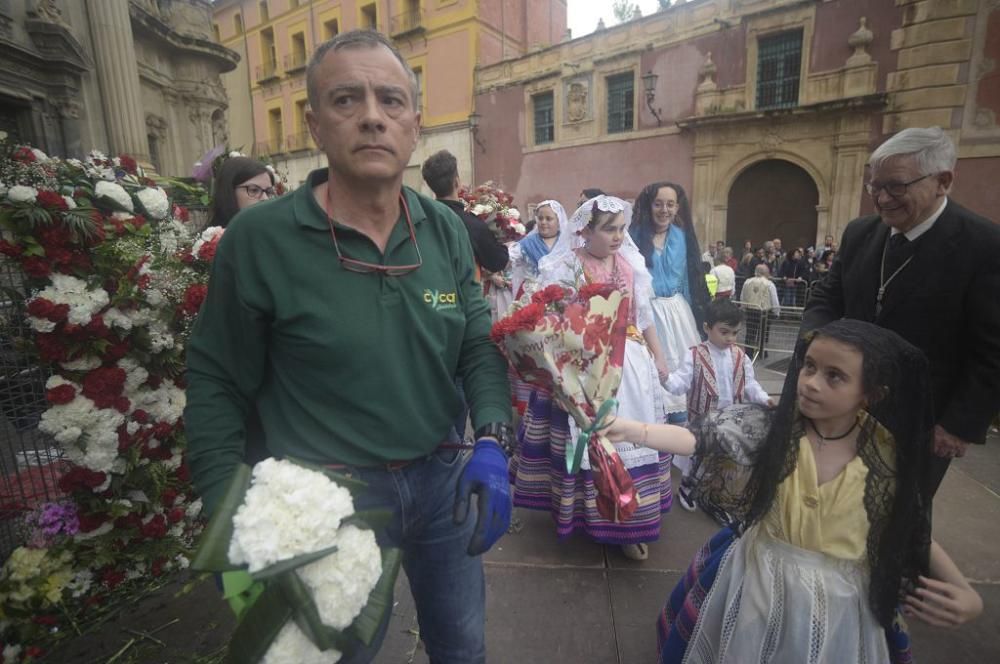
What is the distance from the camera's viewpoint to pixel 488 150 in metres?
21.2

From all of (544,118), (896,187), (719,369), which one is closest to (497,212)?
(719,369)

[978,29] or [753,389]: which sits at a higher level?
[978,29]

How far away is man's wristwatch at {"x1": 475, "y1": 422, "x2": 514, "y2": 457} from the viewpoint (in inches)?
57.1

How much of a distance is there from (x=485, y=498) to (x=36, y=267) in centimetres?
Answer: 229

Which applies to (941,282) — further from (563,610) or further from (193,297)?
(193,297)

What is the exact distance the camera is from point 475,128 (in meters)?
21.0

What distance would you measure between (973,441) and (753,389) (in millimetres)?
1566

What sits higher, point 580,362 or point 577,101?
point 577,101

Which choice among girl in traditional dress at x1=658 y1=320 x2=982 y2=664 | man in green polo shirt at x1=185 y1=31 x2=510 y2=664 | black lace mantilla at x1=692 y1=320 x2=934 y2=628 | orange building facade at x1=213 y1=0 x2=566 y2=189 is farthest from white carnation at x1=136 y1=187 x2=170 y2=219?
orange building facade at x1=213 y1=0 x2=566 y2=189

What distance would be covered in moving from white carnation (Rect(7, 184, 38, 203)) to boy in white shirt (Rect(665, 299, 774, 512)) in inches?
141

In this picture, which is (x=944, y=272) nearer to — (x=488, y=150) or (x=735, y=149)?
(x=735, y=149)

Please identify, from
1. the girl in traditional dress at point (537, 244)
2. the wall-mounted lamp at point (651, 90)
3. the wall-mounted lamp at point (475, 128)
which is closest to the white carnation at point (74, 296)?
the girl in traditional dress at point (537, 244)

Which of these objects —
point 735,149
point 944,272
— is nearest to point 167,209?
point 944,272

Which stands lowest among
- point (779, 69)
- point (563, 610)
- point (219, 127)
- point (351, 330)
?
point (563, 610)
